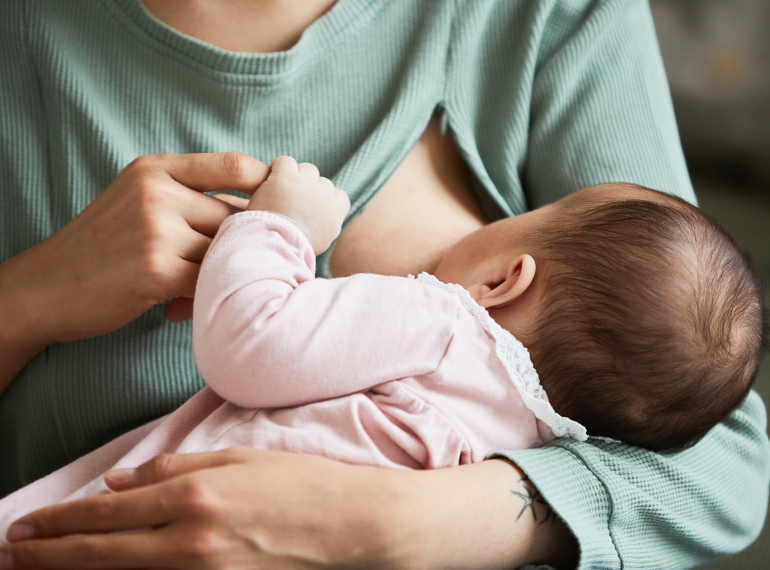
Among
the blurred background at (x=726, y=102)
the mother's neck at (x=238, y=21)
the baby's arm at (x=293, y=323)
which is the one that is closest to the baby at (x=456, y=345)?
the baby's arm at (x=293, y=323)

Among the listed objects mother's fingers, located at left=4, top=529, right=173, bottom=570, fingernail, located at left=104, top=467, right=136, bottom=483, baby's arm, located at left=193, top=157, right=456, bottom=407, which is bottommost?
mother's fingers, located at left=4, top=529, right=173, bottom=570

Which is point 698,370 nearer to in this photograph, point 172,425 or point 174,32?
point 172,425

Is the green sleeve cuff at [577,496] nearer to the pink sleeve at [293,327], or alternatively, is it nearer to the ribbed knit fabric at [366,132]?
the ribbed knit fabric at [366,132]

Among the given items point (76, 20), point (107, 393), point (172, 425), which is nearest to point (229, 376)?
point (172, 425)

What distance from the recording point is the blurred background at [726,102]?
4.54 ft

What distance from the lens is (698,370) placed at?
26.8 inches

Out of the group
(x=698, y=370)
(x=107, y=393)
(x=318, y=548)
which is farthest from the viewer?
(x=107, y=393)

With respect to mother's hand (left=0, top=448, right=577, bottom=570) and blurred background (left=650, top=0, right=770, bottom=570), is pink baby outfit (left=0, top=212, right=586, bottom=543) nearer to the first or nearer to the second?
mother's hand (left=0, top=448, right=577, bottom=570)

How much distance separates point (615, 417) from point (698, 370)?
0.11m

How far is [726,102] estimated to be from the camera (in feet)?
4.63

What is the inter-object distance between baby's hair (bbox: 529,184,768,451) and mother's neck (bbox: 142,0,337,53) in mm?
536

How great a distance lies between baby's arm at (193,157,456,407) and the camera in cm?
62

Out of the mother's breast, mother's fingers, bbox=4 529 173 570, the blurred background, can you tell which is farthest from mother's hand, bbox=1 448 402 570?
the blurred background

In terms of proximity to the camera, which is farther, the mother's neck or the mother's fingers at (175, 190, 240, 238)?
the mother's neck
